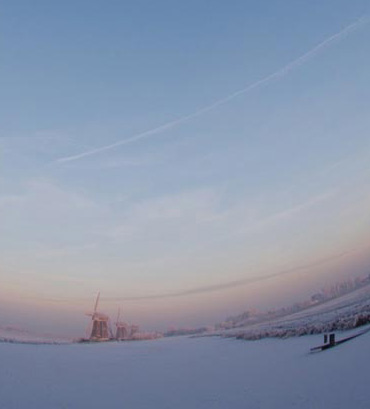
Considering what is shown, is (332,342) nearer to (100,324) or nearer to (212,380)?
(212,380)

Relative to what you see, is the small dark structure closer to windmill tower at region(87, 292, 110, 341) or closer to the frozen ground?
the frozen ground

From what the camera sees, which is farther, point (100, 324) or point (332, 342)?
point (100, 324)

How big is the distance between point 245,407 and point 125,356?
25.9 feet

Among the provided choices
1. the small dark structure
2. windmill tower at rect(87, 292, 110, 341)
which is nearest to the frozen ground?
the small dark structure

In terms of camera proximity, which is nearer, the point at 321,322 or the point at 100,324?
the point at 321,322

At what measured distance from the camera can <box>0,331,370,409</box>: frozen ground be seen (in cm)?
661

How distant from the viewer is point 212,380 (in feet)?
29.5

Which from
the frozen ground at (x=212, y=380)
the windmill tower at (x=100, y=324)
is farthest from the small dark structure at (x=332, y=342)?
the windmill tower at (x=100, y=324)

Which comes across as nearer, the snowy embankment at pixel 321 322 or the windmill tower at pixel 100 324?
the snowy embankment at pixel 321 322

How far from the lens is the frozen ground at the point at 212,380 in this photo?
661 cm

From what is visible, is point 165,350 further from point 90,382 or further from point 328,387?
point 328,387

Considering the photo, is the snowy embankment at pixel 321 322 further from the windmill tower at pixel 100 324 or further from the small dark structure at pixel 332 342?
the windmill tower at pixel 100 324

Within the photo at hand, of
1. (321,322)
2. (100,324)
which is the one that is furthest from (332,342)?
(100,324)

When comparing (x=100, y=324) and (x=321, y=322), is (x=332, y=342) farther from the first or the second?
(x=100, y=324)
